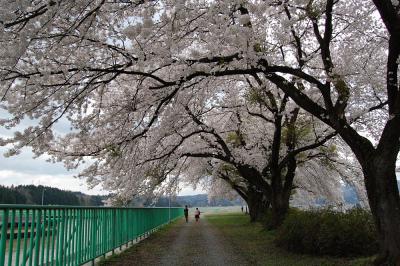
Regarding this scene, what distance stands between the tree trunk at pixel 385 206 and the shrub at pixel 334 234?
2179mm

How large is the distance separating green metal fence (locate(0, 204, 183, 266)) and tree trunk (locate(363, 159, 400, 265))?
6054mm

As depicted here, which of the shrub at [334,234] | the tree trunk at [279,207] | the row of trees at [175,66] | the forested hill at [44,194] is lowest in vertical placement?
the shrub at [334,234]

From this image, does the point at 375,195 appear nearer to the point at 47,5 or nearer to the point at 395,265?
the point at 395,265

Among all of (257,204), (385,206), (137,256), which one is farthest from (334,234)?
(257,204)

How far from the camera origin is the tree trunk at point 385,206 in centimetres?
793

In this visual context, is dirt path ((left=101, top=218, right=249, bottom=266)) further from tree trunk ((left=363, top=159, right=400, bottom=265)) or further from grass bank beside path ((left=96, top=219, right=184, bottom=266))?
tree trunk ((left=363, top=159, right=400, bottom=265))

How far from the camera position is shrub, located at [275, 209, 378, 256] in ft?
34.0

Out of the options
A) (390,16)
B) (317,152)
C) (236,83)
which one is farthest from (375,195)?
(317,152)

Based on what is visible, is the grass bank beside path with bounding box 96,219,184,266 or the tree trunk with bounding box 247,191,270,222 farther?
the tree trunk with bounding box 247,191,270,222

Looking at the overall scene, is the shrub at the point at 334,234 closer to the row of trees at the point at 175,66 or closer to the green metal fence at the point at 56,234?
the row of trees at the point at 175,66

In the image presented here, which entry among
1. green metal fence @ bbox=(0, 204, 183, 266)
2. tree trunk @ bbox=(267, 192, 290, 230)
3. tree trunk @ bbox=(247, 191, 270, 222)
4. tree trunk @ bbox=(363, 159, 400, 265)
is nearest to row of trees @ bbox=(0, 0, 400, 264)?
tree trunk @ bbox=(363, 159, 400, 265)

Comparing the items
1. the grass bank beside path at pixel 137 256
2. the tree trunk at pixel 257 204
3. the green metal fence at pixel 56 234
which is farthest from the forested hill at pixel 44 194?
the green metal fence at pixel 56 234

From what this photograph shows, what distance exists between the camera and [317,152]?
21.5m

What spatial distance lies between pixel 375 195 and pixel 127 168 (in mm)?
8555
